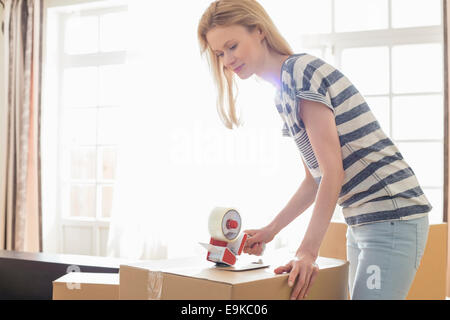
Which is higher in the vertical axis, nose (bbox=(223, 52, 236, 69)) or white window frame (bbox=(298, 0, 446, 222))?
white window frame (bbox=(298, 0, 446, 222))

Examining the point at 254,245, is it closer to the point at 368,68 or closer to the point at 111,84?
the point at 368,68

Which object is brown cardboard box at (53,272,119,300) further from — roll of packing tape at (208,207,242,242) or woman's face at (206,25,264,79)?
woman's face at (206,25,264,79)

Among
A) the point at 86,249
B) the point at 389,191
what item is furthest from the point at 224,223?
the point at 86,249

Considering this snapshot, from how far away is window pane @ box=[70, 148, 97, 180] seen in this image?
3631 millimetres

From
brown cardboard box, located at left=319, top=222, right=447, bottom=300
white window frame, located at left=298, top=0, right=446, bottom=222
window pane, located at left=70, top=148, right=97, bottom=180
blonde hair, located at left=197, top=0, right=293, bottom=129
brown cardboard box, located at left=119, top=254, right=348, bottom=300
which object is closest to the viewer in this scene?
brown cardboard box, located at left=119, top=254, right=348, bottom=300

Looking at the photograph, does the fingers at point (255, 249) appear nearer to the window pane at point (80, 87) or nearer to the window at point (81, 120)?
the window at point (81, 120)

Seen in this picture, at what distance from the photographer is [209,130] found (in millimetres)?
3047

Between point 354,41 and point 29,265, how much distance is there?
85.5 inches

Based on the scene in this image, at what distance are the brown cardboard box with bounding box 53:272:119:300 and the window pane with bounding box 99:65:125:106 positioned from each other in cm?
230

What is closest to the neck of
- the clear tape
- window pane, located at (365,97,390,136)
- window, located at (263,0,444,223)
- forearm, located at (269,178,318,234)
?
forearm, located at (269,178,318,234)

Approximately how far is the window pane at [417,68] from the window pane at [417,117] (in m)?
0.06

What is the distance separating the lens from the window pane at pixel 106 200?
3570 mm

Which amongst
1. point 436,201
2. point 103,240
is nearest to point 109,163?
point 103,240

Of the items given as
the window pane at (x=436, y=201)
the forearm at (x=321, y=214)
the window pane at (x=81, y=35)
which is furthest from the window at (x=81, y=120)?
the forearm at (x=321, y=214)
